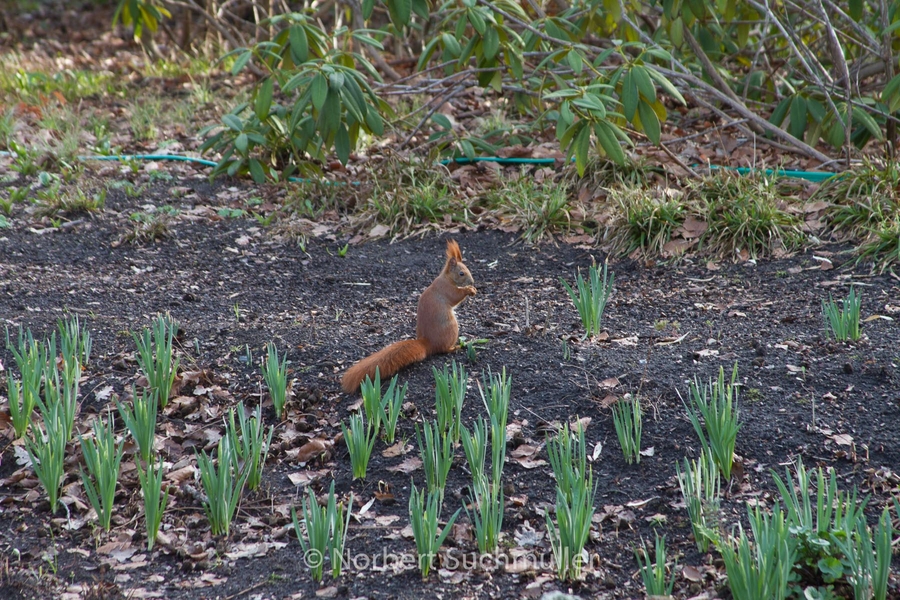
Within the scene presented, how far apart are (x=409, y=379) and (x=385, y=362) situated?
177mm

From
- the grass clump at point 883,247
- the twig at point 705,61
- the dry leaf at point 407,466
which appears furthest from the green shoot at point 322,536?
the twig at point 705,61

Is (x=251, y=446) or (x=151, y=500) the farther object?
(x=251, y=446)

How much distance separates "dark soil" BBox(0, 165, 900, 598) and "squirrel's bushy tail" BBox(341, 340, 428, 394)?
119 millimetres

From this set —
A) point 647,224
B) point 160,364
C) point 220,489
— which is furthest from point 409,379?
point 647,224

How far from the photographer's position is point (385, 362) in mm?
3080

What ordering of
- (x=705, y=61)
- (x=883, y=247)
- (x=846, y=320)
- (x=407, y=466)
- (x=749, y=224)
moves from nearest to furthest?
(x=407, y=466)
(x=846, y=320)
(x=883, y=247)
(x=749, y=224)
(x=705, y=61)

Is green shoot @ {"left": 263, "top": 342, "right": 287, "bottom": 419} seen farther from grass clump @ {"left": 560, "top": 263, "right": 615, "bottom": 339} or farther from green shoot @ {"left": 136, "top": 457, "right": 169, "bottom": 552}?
grass clump @ {"left": 560, "top": 263, "right": 615, "bottom": 339}

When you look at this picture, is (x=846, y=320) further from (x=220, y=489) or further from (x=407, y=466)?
(x=220, y=489)

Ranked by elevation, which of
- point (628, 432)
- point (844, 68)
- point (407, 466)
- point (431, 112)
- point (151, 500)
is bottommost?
point (407, 466)

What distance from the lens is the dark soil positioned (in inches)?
90.1

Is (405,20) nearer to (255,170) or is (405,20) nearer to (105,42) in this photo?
(255,170)

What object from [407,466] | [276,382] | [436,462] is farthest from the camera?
[276,382]

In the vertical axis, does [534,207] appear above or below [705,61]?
below

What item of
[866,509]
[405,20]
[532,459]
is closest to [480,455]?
[532,459]
